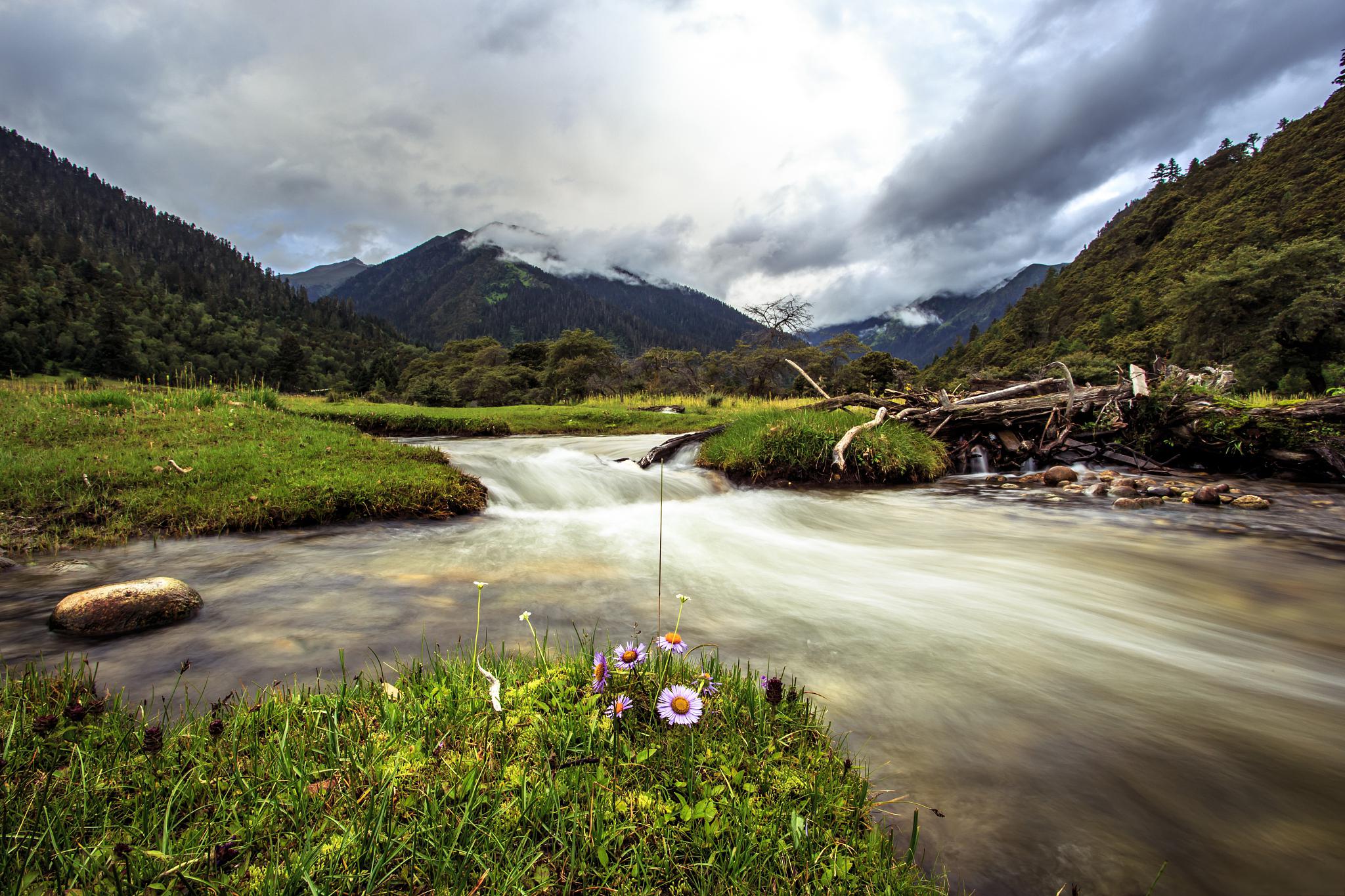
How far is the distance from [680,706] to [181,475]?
766 cm

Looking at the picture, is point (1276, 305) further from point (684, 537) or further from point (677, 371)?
point (684, 537)

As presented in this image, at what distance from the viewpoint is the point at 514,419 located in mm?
18906

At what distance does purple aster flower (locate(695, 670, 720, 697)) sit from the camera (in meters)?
2.01

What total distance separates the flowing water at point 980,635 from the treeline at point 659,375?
26216 mm

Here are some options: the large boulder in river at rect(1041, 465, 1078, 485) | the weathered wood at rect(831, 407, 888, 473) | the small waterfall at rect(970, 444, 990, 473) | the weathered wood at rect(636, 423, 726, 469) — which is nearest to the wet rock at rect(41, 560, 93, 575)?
the weathered wood at rect(636, 423, 726, 469)

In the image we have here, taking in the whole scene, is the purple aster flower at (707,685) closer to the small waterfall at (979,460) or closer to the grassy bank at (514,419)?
the small waterfall at (979,460)

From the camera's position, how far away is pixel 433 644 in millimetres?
3242

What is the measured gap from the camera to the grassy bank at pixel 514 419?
56.0 ft

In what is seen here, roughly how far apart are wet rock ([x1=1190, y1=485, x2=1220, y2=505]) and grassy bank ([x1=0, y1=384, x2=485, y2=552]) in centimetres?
1080

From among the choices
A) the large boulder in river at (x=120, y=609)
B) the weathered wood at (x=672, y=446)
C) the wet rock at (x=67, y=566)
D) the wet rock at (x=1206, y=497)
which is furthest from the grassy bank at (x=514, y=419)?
the large boulder in river at (x=120, y=609)

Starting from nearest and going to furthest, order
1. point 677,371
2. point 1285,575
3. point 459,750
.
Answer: point 459,750
point 1285,575
point 677,371

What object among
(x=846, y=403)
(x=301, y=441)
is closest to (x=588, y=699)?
(x=301, y=441)

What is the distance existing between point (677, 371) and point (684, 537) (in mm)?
34671

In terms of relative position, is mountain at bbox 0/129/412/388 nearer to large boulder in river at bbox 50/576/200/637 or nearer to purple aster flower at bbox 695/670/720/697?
large boulder in river at bbox 50/576/200/637
